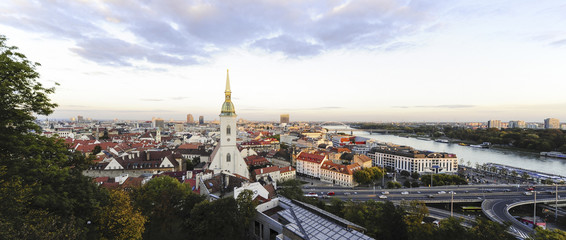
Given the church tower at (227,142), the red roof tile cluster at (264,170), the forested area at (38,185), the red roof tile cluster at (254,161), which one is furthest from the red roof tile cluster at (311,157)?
the forested area at (38,185)

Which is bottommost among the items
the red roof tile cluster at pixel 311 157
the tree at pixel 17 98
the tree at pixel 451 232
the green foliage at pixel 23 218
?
the red roof tile cluster at pixel 311 157

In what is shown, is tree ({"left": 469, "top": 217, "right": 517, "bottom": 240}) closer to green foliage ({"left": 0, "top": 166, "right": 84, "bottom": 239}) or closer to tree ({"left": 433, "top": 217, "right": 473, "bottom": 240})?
tree ({"left": 433, "top": 217, "right": 473, "bottom": 240})

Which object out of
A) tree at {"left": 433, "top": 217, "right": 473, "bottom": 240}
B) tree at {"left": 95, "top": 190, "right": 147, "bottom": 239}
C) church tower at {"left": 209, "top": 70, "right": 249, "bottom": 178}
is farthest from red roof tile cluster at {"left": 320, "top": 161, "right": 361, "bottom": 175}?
tree at {"left": 95, "top": 190, "right": 147, "bottom": 239}

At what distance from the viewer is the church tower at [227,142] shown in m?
21.0

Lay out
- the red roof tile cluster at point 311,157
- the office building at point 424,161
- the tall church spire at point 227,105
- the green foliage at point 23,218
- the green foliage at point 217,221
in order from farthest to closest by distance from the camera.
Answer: the office building at point 424,161
the red roof tile cluster at point 311,157
the tall church spire at point 227,105
the green foliage at point 217,221
the green foliage at point 23,218

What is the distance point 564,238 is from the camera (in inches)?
333

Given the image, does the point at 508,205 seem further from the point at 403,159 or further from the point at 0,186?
the point at 0,186

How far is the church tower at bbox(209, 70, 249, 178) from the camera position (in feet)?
68.7

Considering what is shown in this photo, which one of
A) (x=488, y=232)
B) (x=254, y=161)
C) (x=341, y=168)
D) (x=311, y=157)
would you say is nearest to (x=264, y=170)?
(x=254, y=161)

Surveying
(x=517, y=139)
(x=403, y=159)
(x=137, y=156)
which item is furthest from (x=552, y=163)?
(x=137, y=156)

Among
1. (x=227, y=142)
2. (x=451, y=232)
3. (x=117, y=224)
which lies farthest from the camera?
(x=227, y=142)

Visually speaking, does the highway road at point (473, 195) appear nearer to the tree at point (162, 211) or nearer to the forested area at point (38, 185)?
the tree at point (162, 211)

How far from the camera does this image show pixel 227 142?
21375 millimetres

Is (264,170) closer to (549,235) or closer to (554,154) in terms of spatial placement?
(549,235)
